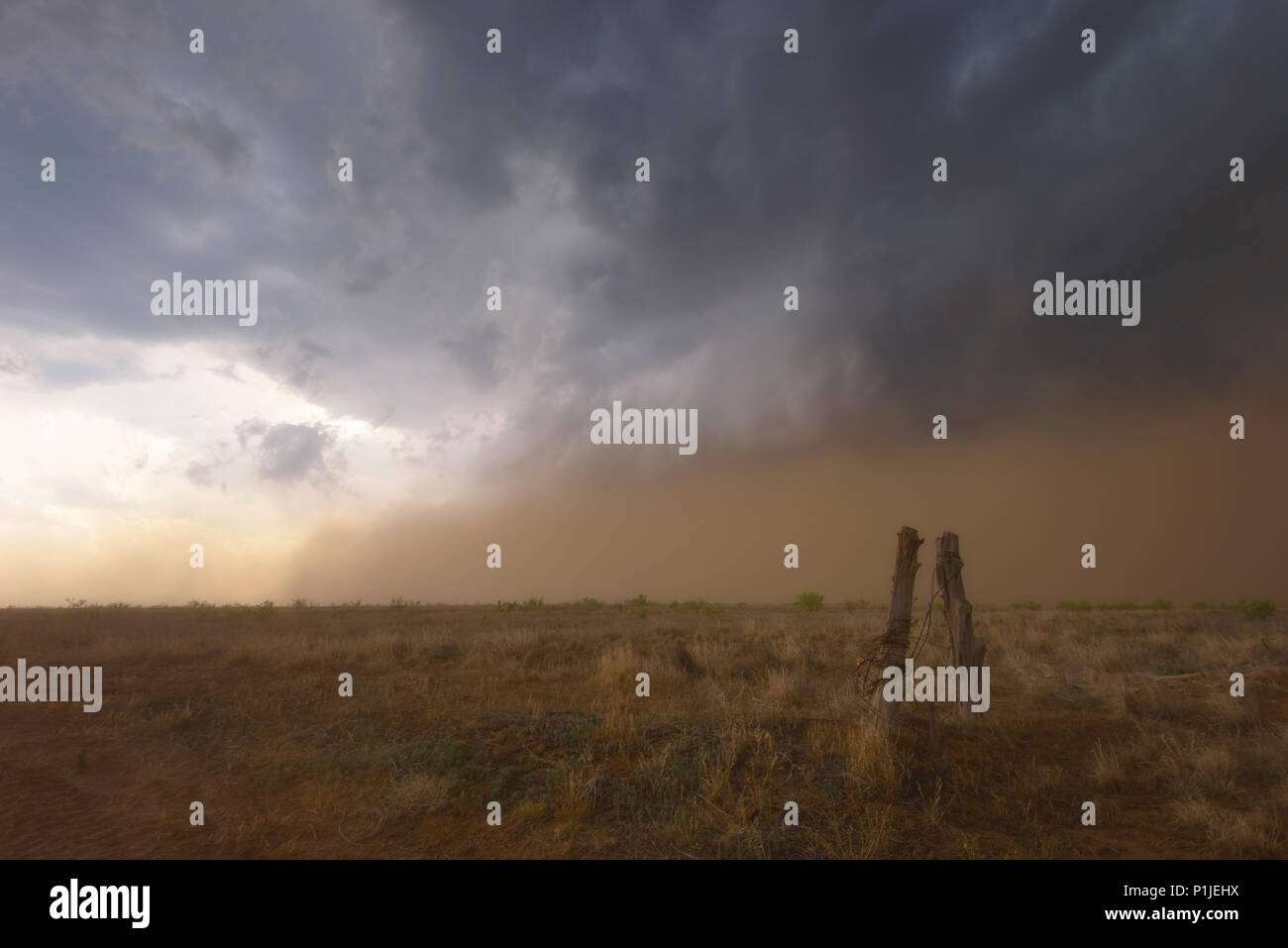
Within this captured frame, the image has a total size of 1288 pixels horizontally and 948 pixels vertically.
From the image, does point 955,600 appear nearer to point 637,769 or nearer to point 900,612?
point 900,612

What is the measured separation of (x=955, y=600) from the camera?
Answer: 10.5 metres

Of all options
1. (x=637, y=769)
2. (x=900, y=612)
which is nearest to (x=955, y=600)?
(x=900, y=612)

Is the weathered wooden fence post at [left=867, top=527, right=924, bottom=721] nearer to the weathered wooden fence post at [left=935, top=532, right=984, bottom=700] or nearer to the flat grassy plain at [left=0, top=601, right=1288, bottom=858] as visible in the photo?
the flat grassy plain at [left=0, top=601, right=1288, bottom=858]

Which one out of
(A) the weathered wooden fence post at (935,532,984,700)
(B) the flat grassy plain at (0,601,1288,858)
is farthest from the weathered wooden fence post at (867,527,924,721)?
(A) the weathered wooden fence post at (935,532,984,700)

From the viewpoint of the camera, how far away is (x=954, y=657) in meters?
10.7

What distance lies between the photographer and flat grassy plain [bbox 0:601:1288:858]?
22.6ft

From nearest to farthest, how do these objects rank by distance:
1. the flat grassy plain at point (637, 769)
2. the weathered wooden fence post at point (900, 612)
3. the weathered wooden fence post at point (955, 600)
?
the flat grassy plain at point (637, 769) < the weathered wooden fence post at point (900, 612) < the weathered wooden fence post at point (955, 600)

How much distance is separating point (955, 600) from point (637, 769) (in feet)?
19.8

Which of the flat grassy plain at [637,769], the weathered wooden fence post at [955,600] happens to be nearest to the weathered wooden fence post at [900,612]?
the flat grassy plain at [637,769]

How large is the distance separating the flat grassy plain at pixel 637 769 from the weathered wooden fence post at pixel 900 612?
0.87 m

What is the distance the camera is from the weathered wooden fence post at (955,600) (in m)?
10.4

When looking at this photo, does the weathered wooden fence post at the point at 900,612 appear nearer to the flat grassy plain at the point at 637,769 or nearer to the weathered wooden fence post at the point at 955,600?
the flat grassy plain at the point at 637,769

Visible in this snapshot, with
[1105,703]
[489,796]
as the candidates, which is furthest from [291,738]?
[1105,703]

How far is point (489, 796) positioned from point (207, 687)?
9.19m
